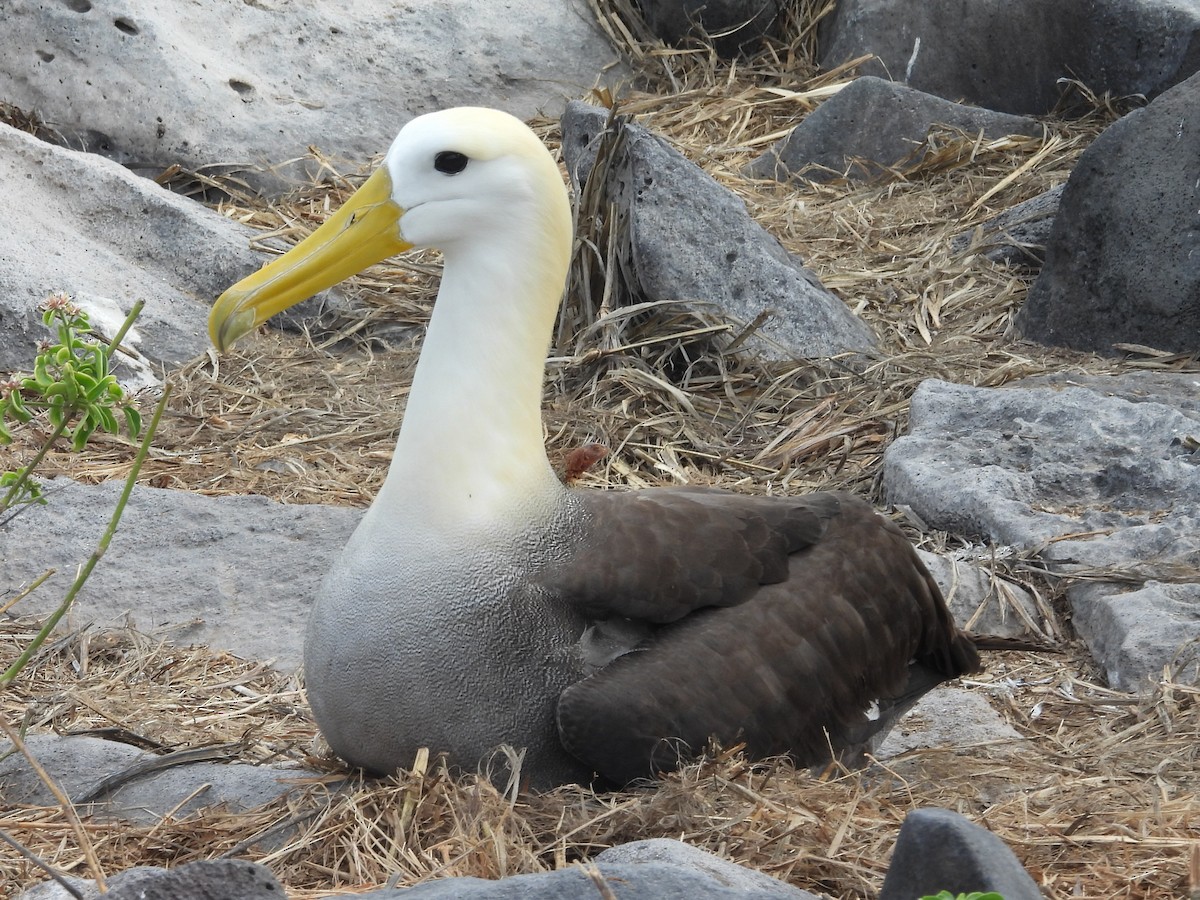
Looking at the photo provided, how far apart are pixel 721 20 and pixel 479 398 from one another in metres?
7.51

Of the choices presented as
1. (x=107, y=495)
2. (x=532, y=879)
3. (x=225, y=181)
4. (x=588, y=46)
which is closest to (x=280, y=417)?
(x=107, y=495)

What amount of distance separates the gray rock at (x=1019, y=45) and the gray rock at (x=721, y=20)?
17.2 inches

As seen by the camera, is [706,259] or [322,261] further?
[706,259]

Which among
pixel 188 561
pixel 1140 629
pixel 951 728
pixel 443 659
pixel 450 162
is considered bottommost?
pixel 951 728

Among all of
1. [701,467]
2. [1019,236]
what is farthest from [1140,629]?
[1019,236]

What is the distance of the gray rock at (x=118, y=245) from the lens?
22.1 ft

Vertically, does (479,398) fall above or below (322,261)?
below

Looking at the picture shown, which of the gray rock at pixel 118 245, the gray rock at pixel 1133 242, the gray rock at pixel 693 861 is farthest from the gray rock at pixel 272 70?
the gray rock at pixel 693 861

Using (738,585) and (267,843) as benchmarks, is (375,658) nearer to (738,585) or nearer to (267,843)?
(267,843)

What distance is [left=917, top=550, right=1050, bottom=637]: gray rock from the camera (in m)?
4.70

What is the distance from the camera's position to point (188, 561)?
4840 millimetres

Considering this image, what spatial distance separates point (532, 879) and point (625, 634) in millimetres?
1145

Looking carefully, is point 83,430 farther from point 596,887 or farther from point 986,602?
point 986,602

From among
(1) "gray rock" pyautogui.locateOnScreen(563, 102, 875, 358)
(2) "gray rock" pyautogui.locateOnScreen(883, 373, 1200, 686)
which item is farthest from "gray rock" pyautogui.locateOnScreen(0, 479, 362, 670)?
(2) "gray rock" pyautogui.locateOnScreen(883, 373, 1200, 686)
